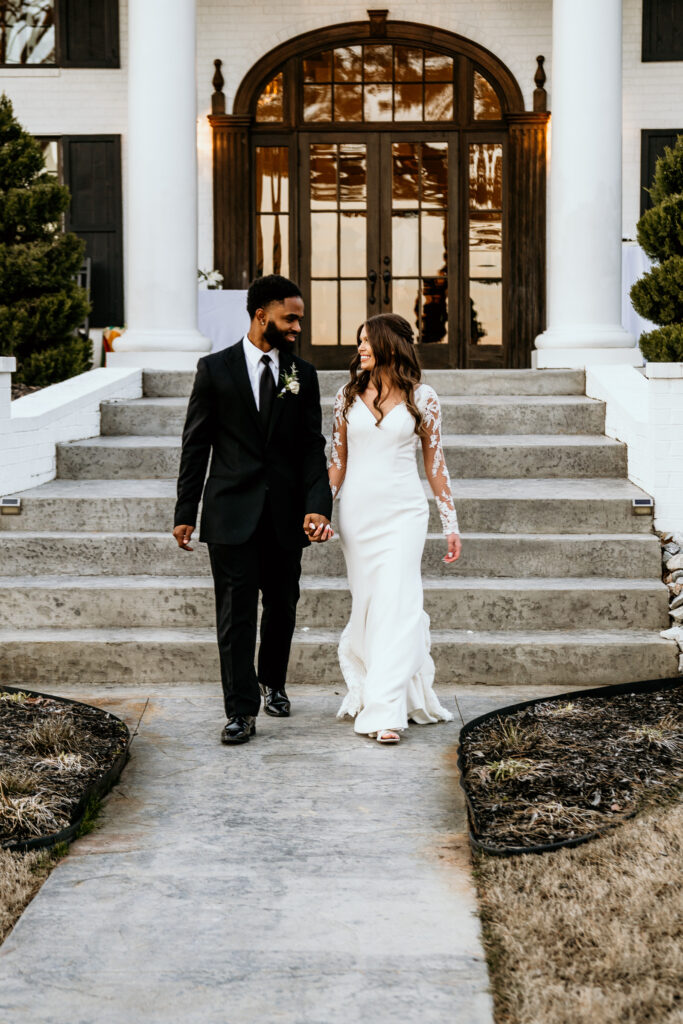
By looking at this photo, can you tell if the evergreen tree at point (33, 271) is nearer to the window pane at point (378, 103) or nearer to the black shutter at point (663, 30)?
the window pane at point (378, 103)

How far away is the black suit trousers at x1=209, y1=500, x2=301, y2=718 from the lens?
5.04 metres

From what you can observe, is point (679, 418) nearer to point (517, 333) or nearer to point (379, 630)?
point (379, 630)

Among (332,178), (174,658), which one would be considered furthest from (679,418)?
(332,178)

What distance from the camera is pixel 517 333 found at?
41.7 feet

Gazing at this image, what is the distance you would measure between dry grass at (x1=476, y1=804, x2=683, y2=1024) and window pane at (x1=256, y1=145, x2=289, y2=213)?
9.83 metres

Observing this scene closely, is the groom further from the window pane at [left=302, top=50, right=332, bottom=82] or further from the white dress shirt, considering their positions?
the window pane at [left=302, top=50, right=332, bottom=82]

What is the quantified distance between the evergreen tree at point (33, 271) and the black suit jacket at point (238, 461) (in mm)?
4454

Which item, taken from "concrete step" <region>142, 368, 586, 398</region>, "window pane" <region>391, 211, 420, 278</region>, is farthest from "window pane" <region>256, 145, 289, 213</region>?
"concrete step" <region>142, 368, 586, 398</region>

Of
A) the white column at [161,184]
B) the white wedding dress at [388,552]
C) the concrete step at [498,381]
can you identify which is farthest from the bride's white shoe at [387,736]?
the white column at [161,184]

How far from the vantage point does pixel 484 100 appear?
12609 mm

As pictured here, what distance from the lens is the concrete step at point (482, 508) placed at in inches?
272

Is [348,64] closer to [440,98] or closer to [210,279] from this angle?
[440,98]

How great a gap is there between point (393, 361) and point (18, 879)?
257 centimetres

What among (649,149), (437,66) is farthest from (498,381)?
(437,66)
